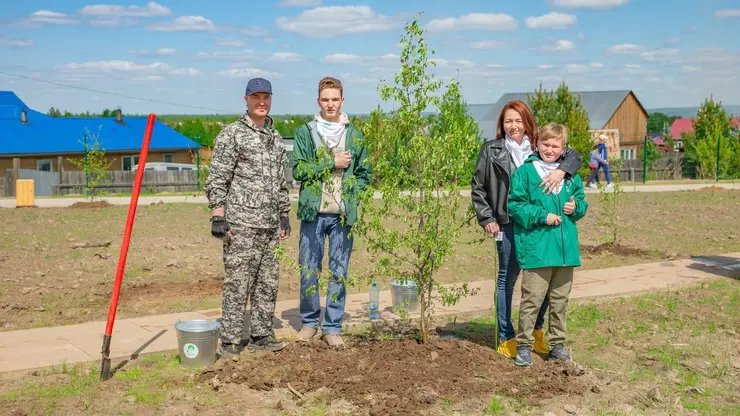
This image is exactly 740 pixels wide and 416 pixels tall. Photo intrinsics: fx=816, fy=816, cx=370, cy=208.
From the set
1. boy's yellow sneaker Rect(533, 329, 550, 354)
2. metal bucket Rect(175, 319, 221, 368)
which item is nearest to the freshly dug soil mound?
boy's yellow sneaker Rect(533, 329, 550, 354)

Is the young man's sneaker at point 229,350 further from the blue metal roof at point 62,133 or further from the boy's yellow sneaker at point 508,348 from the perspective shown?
the blue metal roof at point 62,133

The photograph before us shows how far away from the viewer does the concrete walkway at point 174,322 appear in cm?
606

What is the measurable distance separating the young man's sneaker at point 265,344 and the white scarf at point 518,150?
2.21 meters

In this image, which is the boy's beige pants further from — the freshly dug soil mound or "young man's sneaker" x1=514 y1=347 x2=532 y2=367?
the freshly dug soil mound

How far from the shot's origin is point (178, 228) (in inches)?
576

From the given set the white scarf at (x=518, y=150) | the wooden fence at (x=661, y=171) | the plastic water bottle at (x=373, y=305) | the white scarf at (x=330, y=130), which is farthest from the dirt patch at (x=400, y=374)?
the wooden fence at (x=661, y=171)

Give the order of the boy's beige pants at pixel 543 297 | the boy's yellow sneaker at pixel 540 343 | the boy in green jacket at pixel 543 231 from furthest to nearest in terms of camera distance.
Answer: the boy's yellow sneaker at pixel 540 343, the boy's beige pants at pixel 543 297, the boy in green jacket at pixel 543 231

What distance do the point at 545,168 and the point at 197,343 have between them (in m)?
2.70

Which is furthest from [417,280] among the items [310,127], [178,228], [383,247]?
[178,228]

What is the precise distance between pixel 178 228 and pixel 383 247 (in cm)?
955

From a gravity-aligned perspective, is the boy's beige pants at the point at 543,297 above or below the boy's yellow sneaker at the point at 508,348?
above

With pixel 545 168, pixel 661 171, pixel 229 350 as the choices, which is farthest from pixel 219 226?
pixel 661 171

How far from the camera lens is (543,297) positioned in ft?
18.8

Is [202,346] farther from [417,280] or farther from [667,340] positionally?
[667,340]
